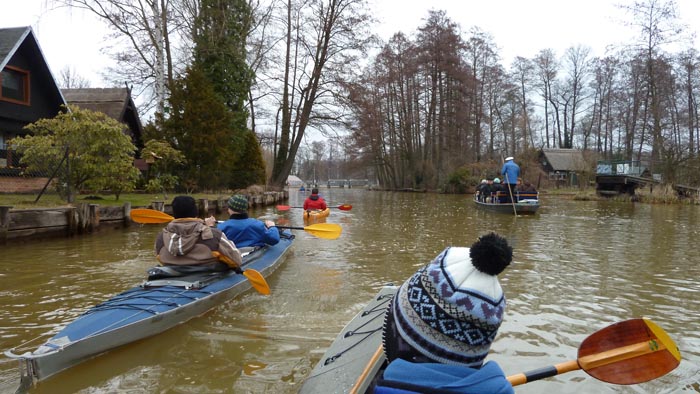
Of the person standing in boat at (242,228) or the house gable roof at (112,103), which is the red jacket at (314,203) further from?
the house gable roof at (112,103)

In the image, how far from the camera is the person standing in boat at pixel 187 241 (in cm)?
480

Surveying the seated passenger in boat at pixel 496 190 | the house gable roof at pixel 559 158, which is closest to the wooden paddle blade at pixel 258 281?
the seated passenger in boat at pixel 496 190

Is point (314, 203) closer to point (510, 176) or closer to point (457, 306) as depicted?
point (510, 176)

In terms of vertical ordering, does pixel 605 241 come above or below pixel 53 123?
below

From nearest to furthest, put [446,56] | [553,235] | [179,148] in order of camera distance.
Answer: [553,235]
[179,148]
[446,56]

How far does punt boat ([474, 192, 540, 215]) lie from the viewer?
1648 centimetres

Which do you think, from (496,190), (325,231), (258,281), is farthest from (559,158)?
(258,281)

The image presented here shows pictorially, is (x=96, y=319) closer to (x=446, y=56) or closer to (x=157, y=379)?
(x=157, y=379)

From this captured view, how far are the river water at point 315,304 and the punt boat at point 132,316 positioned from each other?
6.0 inches

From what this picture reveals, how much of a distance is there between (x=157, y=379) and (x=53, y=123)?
9.78m

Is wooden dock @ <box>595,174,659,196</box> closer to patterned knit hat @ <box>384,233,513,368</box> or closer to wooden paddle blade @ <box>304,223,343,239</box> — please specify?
wooden paddle blade @ <box>304,223,343,239</box>

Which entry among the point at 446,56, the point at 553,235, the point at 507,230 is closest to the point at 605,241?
the point at 553,235

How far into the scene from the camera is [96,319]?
362 centimetres

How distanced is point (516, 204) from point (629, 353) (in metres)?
14.6
